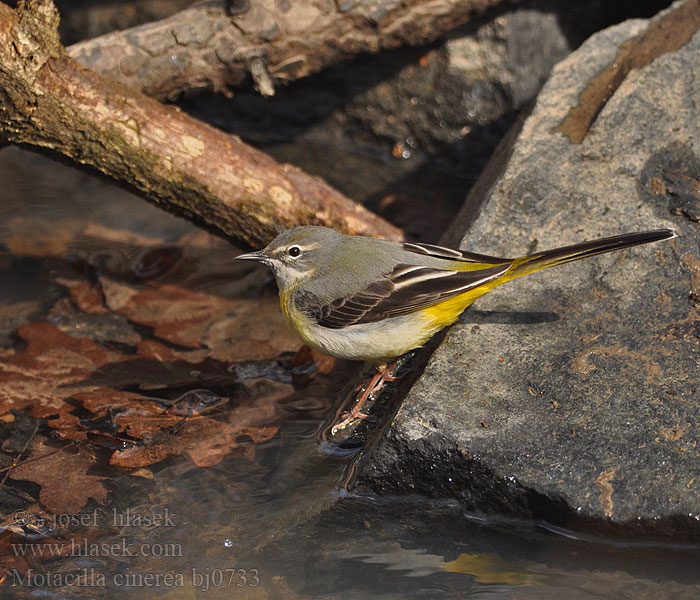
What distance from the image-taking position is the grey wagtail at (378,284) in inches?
179

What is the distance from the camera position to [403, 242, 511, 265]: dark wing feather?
15.5ft

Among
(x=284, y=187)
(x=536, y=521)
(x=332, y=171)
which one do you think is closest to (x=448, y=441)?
(x=536, y=521)

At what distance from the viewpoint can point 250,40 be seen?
6.92 m

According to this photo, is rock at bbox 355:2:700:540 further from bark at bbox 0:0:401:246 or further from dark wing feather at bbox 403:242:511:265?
bark at bbox 0:0:401:246

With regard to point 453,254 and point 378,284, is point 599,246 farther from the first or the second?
point 378,284

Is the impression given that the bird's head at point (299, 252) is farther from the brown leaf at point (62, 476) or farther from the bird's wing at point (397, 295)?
the brown leaf at point (62, 476)

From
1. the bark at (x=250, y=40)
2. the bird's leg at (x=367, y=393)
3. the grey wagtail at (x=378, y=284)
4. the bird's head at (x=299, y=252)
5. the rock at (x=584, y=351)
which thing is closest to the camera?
the rock at (x=584, y=351)

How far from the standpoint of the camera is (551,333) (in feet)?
15.3

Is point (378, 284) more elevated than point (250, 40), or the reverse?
point (250, 40)

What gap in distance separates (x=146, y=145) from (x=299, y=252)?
1451 millimetres

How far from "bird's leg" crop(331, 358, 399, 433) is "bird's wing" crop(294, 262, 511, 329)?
0.46 m

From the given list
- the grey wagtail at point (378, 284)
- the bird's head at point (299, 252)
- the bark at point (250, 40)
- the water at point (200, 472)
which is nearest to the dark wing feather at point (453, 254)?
the grey wagtail at point (378, 284)

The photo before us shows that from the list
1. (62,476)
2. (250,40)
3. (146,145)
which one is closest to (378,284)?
(146,145)

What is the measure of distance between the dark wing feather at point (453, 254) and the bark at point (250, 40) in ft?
8.65
